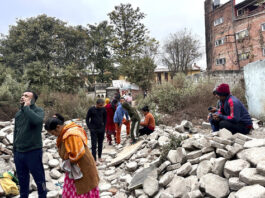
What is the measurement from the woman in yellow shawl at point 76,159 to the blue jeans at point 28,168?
88 cm

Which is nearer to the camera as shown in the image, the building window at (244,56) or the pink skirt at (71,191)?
the pink skirt at (71,191)

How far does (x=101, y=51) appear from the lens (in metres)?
29.0

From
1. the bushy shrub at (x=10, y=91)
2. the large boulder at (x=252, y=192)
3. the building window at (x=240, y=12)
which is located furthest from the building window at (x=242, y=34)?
the large boulder at (x=252, y=192)

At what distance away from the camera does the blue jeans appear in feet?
9.82

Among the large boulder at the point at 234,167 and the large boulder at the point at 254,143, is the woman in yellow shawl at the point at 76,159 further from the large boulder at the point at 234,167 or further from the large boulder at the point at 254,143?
the large boulder at the point at 254,143

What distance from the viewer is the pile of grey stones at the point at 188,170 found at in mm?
Answer: 2859

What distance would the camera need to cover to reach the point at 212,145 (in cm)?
374

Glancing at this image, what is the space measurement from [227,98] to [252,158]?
150cm

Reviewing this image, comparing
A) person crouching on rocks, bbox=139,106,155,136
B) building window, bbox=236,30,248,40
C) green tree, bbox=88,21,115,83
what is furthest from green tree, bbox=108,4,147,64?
person crouching on rocks, bbox=139,106,155,136

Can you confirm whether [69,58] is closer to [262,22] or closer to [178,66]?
[178,66]

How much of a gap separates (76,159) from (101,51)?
28.0 metres

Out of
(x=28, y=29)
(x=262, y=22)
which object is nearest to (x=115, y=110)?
(x=262, y=22)

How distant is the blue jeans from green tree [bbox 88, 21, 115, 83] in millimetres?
26432

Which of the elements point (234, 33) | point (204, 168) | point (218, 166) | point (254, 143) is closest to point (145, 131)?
point (204, 168)
